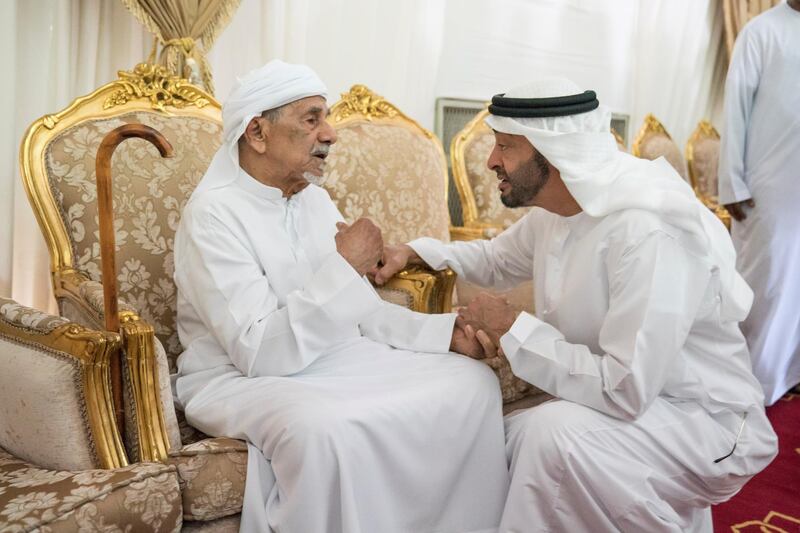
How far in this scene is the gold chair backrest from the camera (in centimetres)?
496

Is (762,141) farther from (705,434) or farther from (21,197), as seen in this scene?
(21,197)

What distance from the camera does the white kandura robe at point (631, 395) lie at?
176cm

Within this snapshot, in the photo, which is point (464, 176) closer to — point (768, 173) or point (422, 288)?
point (422, 288)

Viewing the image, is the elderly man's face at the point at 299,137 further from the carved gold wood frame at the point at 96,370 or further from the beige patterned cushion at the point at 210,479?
the beige patterned cushion at the point at 210,479

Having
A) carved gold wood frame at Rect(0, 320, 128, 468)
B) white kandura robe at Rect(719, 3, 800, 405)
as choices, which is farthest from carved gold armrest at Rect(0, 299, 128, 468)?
white kandura robe at Rect(719, 3, 800, 405)

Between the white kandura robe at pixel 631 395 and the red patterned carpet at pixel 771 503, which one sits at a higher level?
the white kandura robe at pixel 631 395

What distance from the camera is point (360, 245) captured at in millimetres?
1978

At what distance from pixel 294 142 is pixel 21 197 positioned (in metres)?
1.30

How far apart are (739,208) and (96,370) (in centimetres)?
307

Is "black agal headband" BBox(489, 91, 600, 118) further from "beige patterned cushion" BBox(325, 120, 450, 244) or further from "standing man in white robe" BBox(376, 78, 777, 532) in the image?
"beige patterned cushion" BBox(325, 120, 450, 244)

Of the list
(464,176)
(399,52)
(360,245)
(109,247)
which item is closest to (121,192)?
(109,247)

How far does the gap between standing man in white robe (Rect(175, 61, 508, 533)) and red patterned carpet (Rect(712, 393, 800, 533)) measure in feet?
3.31

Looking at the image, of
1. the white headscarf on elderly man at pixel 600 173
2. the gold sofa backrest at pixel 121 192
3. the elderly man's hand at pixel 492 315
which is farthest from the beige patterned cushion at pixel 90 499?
the white headscarf on elderly man at pixel 600 173

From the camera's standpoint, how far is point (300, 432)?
158 centimetres
